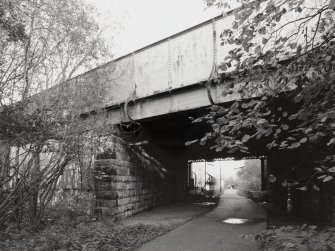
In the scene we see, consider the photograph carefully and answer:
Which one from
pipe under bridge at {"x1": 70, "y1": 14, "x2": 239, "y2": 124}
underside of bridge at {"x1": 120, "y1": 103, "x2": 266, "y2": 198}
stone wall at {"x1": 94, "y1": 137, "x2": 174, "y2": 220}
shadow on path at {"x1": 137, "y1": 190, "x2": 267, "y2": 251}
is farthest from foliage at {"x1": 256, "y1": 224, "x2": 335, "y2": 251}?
stone wall at {"x1": 94, "y1": 137, "x2": 174, "y2": 220}

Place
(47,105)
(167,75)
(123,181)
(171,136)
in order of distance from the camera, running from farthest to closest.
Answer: (171,136) < (123,181) < (167,75) < (47,105)

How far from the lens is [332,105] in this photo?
4.06 m

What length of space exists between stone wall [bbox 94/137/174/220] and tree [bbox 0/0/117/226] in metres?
0.69

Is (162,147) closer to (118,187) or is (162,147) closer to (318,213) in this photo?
(118,187)

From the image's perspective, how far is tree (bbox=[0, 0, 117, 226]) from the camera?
22.6 ft

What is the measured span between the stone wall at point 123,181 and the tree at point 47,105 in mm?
691

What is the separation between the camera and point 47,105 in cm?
759

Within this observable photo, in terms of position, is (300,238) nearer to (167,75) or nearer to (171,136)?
(167,75)

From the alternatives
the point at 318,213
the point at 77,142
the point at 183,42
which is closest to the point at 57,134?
the point at 77,142

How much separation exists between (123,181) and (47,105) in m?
5.08

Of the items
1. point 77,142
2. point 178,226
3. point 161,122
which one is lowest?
point 178,226

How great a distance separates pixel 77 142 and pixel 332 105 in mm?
6834

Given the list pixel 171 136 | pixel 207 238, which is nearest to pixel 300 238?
pixel 207 238

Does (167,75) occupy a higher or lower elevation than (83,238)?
higher
